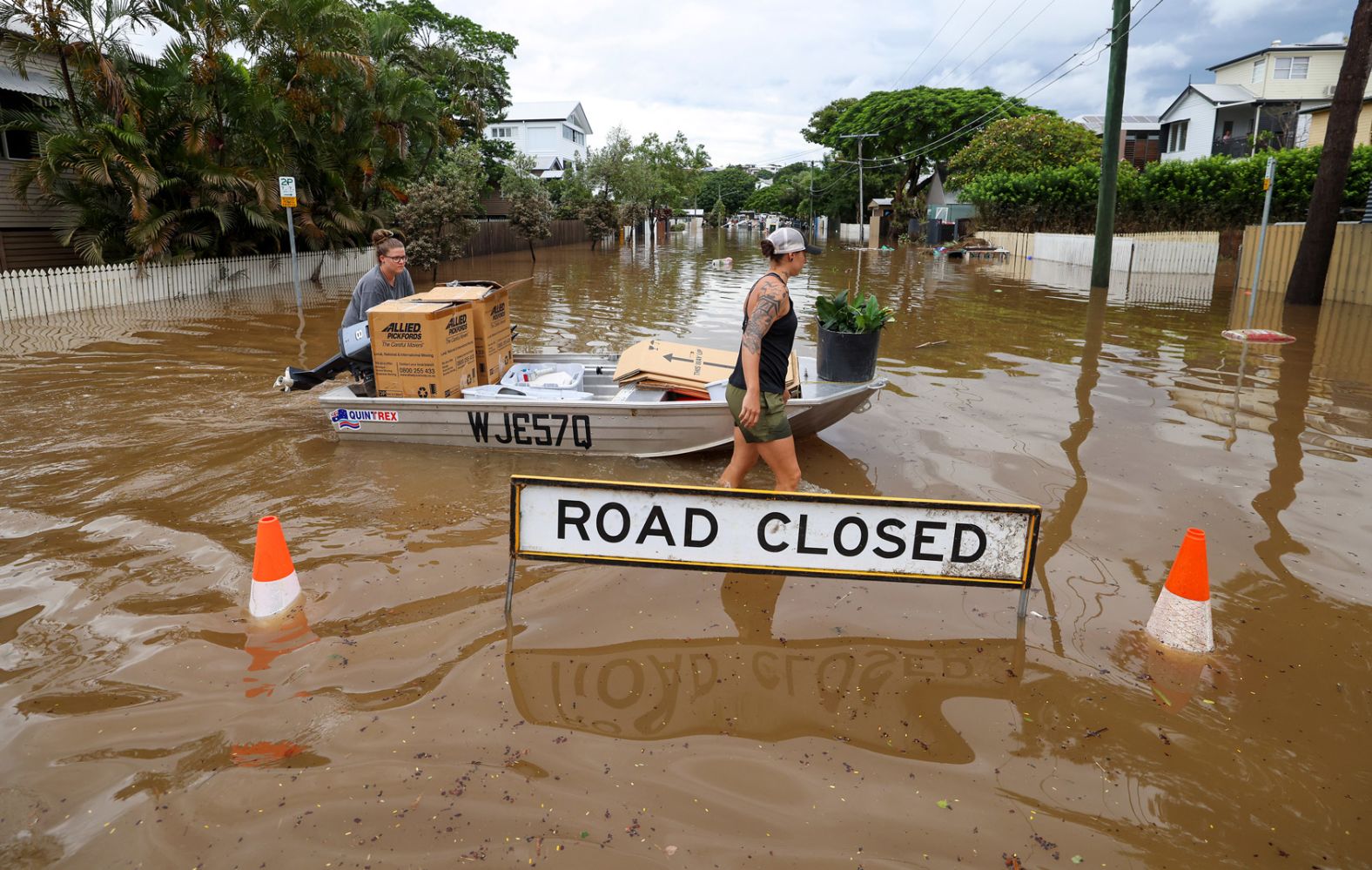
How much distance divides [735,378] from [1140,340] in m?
10.6

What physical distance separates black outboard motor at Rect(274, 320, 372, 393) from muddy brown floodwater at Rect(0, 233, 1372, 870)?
21.6 inches

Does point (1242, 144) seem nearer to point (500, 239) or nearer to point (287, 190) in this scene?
point (500, 239)

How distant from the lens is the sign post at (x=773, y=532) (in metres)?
3.96

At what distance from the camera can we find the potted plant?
683 centimetres

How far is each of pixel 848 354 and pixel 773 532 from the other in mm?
3161

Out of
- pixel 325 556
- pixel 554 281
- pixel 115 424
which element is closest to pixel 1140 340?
pixel 325 556

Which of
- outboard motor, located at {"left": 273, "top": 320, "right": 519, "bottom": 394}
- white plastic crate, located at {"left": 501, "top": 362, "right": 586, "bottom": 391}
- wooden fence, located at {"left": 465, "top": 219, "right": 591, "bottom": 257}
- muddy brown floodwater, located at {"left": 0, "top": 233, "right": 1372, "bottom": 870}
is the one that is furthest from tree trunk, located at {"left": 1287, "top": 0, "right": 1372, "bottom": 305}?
wooden fence, located at {"left": 465, "top": 219, "right": 591, "bottom": 257}

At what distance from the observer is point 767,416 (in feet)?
16.7

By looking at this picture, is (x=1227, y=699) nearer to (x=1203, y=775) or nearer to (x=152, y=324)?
(x=1203, y=775)

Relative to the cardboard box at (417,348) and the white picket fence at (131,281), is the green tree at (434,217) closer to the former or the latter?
the white picket fence at (131,281)

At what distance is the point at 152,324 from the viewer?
13836 mm

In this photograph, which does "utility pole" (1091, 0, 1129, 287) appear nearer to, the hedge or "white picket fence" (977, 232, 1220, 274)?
"white picket fence" (977, 232, 1220, 274)

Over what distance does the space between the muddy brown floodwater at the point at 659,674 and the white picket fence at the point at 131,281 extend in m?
8.53

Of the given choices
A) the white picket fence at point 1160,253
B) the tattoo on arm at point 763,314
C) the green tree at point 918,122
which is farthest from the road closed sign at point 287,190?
the green tree at point 918,122
